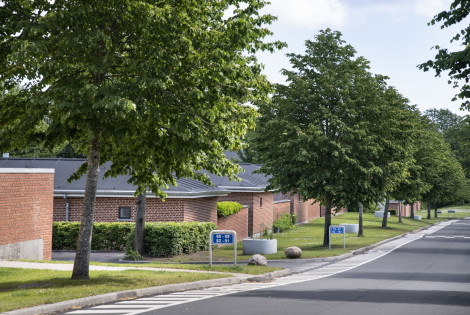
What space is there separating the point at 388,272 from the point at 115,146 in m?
11.7

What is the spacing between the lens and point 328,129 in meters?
32.7

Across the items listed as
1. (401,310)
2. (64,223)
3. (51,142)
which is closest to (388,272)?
(401,310)

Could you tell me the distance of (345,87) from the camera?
32281 millimetres

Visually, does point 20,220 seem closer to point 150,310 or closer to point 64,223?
point 64,223

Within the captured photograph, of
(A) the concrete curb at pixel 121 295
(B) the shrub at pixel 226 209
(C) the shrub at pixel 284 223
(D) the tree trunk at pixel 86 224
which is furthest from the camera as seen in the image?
(C) the shrub at pixel 284 223

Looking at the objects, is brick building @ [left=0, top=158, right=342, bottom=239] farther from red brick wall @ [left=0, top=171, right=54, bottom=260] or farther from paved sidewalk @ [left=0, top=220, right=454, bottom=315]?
red brick wall @ [left=0, top=171, right=54, bottom=260]

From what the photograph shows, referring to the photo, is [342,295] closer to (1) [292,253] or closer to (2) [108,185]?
(1) [292,253]

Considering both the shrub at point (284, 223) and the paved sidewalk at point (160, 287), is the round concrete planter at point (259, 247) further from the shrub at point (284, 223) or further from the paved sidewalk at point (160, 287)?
the shrub at point (284, 223)

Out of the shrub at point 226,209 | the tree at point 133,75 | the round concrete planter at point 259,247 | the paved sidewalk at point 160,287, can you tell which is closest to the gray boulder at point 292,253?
the paved sidewalk at point 160,287

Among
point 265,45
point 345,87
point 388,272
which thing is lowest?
point 388,272

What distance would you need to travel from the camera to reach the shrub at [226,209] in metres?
34.4

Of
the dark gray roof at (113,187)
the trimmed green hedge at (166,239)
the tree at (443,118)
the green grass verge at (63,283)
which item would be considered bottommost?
the green grass verge at (63,283)

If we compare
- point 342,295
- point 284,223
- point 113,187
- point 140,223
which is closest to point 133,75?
point 342,295

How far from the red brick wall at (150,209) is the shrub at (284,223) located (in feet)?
46.9
